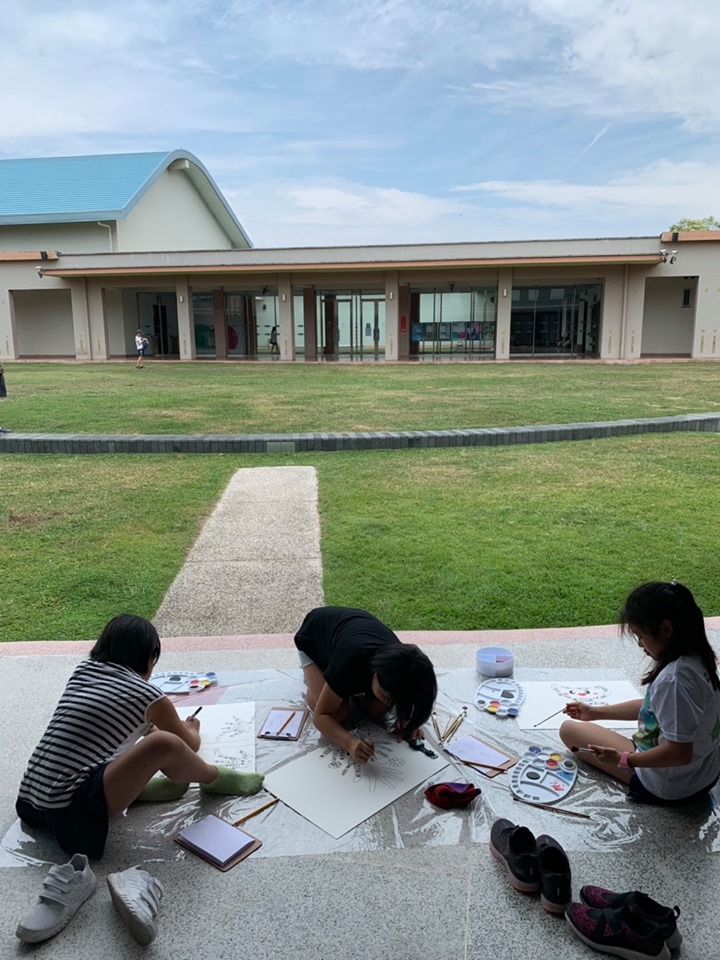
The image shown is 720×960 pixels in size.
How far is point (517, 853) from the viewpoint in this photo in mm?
2395

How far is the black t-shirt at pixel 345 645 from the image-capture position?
9.41ft

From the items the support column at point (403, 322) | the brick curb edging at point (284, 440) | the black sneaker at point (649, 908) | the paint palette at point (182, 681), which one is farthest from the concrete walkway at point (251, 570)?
the support column at point (403, 322)

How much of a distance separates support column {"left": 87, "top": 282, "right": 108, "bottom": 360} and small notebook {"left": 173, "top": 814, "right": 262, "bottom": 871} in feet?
96.2

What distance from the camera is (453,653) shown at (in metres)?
3.99

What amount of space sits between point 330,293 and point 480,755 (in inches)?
1146

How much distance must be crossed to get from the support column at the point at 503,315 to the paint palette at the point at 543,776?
1005 inches

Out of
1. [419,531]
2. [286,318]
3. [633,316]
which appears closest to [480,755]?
[419,531]

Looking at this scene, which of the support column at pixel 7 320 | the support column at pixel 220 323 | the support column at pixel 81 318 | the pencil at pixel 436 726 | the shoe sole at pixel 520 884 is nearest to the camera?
the shoe sole at pixel 520 884

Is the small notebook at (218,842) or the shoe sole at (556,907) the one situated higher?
the shoe sole at (556,907)

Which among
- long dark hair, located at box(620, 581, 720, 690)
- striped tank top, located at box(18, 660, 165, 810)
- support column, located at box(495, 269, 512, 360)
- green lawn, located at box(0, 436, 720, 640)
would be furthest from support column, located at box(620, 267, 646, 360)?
striped tank top, located at box(18, 660, 165, 810)

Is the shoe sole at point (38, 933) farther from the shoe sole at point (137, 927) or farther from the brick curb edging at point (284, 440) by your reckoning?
the brick curb edging at point (284, 440)

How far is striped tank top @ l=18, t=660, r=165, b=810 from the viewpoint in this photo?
2.52m

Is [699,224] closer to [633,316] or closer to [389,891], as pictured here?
[633,316]

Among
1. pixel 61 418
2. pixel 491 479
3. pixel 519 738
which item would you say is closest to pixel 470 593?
pixel 519 738
